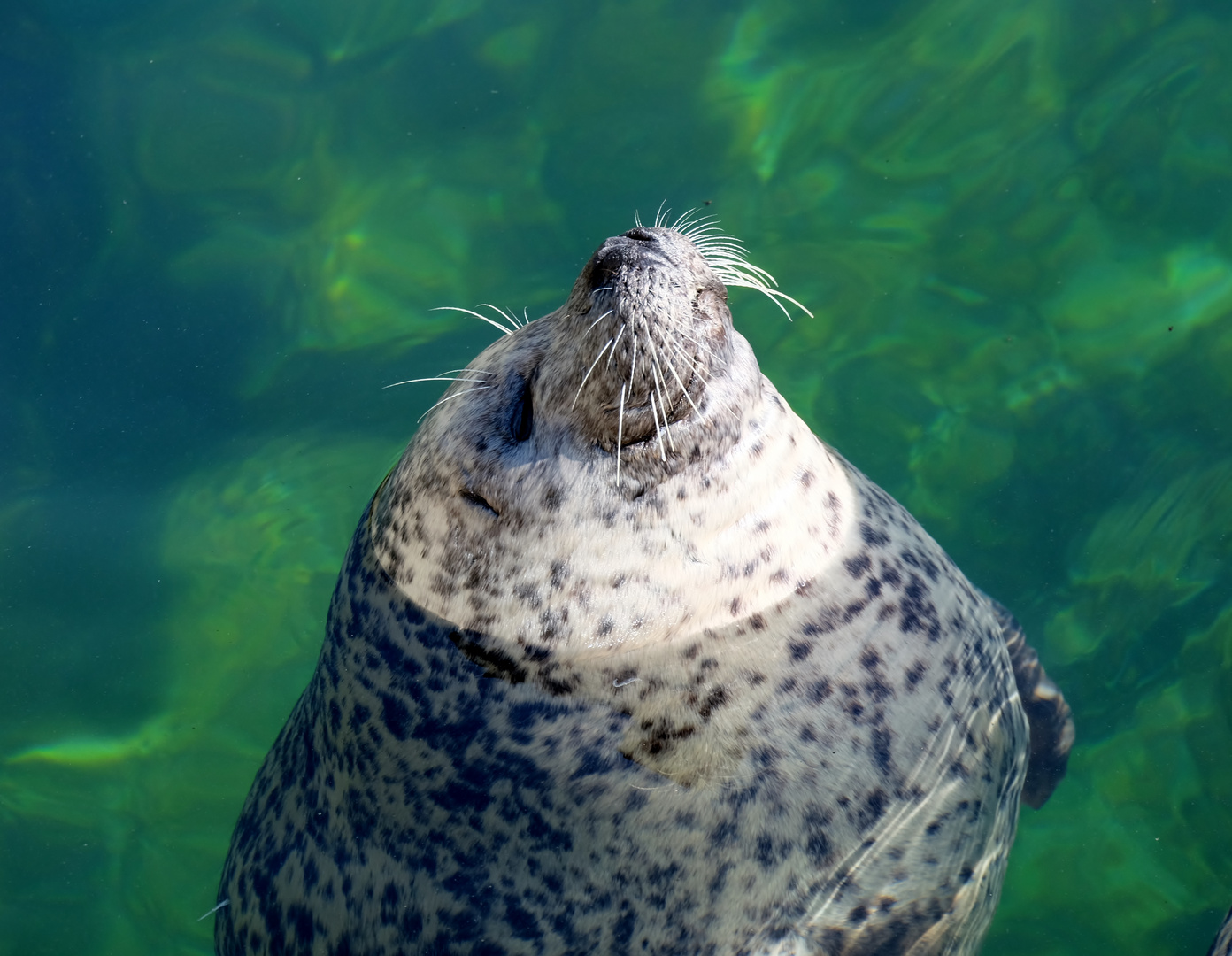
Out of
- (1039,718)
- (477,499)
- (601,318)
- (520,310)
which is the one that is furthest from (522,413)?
(520,310)

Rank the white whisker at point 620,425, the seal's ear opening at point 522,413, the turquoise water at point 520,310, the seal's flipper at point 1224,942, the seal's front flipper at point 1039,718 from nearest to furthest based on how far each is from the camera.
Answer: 1. the white whisker at point 620,425
2. the seal's ear opening at point 522,413
3. the seal's flipper at point 1224,942
4. the seal's front flipper at point 1039,718
5. the turquoise water at point 520,310

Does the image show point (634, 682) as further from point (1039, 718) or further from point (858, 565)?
point (1039, 718)

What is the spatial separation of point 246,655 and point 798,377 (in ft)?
8.62

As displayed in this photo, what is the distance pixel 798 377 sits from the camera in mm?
4977

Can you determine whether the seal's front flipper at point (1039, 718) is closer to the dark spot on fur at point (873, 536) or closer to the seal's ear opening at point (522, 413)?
the dark spot on fur at point (873, 536)

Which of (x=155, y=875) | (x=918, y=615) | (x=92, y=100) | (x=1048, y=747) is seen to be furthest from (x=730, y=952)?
(x=92, y=100)

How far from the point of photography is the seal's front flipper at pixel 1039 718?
388 cm

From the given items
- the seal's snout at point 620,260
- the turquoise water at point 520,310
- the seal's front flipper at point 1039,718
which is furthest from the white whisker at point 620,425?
the turquoise water at point 520,310

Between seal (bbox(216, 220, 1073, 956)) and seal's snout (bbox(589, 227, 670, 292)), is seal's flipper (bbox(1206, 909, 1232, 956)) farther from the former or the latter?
seal's snout (bbox(589, 227, 670, 292))

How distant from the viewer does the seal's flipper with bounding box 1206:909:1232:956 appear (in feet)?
10.3

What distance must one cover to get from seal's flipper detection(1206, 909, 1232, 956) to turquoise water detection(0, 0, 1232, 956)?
0.71 meters

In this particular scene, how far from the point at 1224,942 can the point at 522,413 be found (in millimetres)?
2487

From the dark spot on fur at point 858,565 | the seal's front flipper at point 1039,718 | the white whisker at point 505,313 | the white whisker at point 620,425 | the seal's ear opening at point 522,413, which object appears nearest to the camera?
the white whisker at point 620,425

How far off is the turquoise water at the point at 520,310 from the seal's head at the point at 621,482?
2.19 meters
